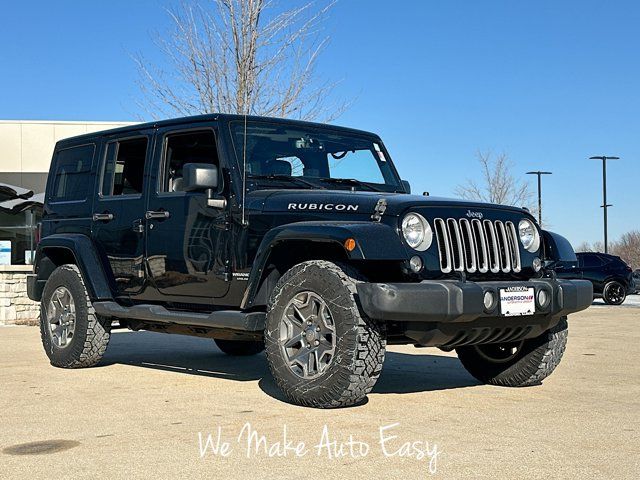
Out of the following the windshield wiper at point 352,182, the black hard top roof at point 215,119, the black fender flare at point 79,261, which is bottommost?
the black fender flare at point 79,261

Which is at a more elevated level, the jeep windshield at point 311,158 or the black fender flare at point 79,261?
the jeep windshield at point 311,158

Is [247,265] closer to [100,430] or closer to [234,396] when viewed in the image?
[234,396]

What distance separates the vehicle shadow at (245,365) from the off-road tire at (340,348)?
53 centimetres

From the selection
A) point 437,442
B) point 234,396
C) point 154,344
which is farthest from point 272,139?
point 154,344

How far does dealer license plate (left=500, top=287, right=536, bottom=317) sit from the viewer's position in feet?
Answer: 19.2

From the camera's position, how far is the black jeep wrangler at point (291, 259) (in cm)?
571

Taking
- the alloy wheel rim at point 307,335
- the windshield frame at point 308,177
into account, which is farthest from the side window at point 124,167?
the alloy wheel rim at point 307,335

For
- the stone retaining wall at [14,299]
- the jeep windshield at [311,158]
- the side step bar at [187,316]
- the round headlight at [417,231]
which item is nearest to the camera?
the round headlight at [417,231]

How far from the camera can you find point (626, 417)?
18.7 ft

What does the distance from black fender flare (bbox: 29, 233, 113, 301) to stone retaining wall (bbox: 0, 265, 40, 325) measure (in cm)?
696

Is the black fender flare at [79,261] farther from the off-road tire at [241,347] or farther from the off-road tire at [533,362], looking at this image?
the off-road tire at [533,362]

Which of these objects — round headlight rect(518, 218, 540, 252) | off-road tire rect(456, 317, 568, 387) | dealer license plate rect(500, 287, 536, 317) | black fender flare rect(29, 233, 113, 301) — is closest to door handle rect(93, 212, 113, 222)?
black fender flare rect(29, 233, 113, 301)

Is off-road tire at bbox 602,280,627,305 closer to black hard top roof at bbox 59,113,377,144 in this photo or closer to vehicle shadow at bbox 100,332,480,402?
vehicle shadow at bbox 100,332,480,402

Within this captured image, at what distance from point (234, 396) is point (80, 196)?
300 centimetres
